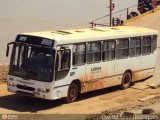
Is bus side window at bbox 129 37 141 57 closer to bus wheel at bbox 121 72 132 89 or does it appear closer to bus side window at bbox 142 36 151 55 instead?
bus side window at bbox 142 36 151 55

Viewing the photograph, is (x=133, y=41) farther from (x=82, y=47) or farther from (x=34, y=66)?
(x=34, y=66)

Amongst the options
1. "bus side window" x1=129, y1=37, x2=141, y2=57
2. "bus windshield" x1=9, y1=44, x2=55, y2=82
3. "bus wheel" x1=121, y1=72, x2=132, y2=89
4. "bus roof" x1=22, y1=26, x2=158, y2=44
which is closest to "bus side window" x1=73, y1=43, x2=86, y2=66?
"bus roof" x1=22, y1=26, x2=158, y2=44

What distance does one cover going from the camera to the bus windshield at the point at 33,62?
A: 16.4 m

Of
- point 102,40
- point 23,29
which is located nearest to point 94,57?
point 102,40

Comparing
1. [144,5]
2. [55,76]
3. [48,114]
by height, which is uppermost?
[144,5]

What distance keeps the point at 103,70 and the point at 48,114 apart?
12.4ft

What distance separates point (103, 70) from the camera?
18.9 meters

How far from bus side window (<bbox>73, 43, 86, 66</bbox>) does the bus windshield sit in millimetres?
1194

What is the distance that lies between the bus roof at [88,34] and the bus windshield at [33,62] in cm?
50

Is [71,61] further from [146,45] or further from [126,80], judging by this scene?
[146,45]

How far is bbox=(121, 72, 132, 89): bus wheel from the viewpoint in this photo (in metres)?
20.3

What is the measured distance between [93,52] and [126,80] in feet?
9.16

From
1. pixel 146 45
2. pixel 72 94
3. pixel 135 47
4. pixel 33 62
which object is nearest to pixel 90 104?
pixel 72 94

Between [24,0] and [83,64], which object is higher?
[24,0]
